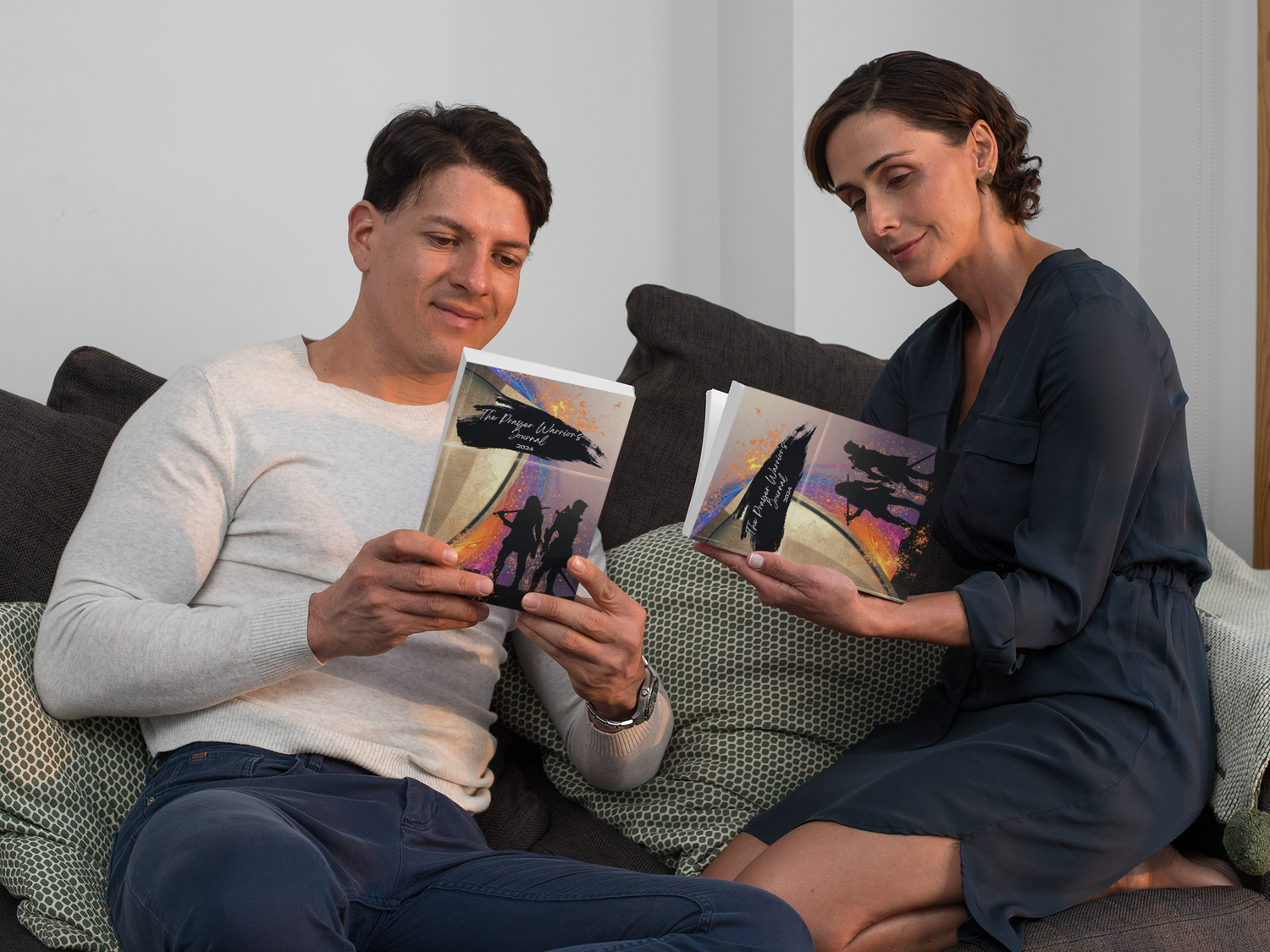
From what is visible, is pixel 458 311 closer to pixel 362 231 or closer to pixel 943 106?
pixel 362 231

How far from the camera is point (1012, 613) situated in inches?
48.2

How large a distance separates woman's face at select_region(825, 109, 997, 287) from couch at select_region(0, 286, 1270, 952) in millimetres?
398

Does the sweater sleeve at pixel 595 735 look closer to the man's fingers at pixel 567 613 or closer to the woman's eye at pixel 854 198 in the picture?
the man's fingers at pixel 567 613

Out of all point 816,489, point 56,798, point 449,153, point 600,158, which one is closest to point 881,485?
point 816,489

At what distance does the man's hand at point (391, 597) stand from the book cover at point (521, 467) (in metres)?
0.02

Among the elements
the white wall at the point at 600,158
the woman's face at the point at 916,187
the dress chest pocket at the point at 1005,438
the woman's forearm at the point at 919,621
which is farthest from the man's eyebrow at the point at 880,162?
the white wall at the point at 600,158

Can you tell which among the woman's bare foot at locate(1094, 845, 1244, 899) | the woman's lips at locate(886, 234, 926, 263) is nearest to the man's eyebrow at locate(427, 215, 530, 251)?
the woman's lips at locate(886, 234, 926, 263)

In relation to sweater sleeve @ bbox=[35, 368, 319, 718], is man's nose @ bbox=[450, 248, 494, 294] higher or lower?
higher

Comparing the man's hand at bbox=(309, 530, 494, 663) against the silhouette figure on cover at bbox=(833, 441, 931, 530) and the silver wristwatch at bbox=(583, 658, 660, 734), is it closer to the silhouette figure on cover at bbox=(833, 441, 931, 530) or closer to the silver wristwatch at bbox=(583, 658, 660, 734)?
the silver wristwatch at bbox=(583, 658, 660, 734)

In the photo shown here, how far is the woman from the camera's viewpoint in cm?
118

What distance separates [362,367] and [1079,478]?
2.80ft

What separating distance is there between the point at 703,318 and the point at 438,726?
838 millimetres

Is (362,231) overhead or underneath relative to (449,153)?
underneath

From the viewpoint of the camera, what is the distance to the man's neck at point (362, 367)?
4.44 feet
